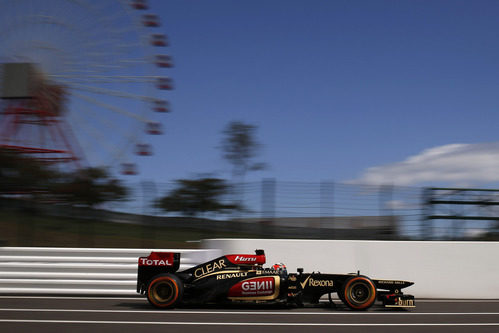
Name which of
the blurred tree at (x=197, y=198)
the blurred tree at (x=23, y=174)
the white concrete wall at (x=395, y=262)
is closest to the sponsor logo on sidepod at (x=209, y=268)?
the white concrete wall at (x=395, y=262)

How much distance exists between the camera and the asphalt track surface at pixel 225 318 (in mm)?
6320

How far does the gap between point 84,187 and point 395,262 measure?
13257 mm

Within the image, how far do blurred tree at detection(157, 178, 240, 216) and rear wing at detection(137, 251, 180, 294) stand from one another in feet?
16.6

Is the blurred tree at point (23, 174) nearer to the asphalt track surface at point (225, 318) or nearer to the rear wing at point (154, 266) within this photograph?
the asphalt track surface at point (225, 318)

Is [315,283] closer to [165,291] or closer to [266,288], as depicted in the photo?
[266,288]

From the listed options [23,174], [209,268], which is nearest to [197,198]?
[23,174]

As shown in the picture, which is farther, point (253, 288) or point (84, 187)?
point (84, 187)

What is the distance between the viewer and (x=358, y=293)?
8430 mm

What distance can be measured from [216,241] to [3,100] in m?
14.0

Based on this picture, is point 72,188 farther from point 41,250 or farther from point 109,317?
point 109,317

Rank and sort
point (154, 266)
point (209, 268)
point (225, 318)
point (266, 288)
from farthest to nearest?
point (154, 266) < point (209, 268) < point (266, 288) < point (225, 318)

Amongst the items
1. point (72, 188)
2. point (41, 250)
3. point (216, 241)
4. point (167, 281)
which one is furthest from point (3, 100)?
point (167, 281)

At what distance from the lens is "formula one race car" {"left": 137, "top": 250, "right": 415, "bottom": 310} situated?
328 inches

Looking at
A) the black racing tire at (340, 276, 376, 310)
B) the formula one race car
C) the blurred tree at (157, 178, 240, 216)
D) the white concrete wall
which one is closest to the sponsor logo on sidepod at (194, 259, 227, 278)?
the formula one race car
